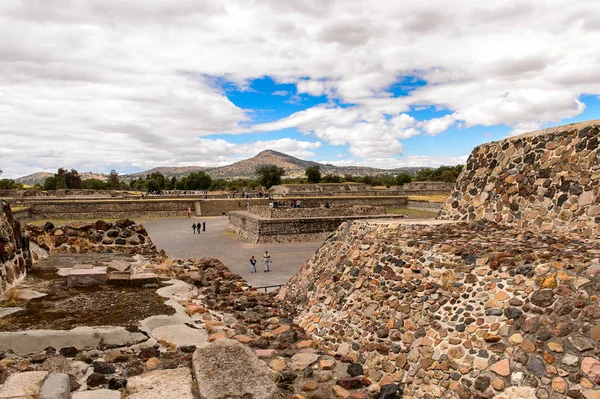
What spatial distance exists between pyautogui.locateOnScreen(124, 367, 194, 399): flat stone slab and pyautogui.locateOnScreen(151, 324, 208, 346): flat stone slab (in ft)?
2.33

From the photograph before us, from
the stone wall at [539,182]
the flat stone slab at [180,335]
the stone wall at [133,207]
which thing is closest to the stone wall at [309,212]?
the stone wall at [133,207]

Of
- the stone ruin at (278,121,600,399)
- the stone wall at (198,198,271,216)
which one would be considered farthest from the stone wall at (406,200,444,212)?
the stone ruin at (278,121,600,399)

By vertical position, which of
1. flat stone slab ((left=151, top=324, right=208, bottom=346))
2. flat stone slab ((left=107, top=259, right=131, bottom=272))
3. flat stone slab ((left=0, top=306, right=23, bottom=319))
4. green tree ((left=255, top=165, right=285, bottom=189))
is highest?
green tree ((left=255, top=165, right=285, bottom=189))

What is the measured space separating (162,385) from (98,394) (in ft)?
1.41

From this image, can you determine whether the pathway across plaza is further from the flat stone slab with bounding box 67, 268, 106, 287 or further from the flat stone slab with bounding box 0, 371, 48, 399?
the flat stone slab with bounding box 0, 371, 48, 399

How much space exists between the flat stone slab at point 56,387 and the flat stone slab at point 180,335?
119 cm

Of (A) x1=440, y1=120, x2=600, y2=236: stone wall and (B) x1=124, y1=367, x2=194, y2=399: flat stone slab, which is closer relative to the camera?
(B) x1=124, y1=367, x2=194, y2=399: flat stone slab

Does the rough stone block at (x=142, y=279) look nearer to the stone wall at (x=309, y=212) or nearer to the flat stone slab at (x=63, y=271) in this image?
the flat stone slab at (x=63, y=271)

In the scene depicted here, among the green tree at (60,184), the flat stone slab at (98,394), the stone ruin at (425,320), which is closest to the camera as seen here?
the flat stone slab at (98,394)

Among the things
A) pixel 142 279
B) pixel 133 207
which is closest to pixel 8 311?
pixel 142 279

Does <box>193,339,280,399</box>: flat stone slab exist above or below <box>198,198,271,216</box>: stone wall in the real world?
above

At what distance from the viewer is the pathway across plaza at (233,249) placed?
1512 cm

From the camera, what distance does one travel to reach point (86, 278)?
5.91 metres

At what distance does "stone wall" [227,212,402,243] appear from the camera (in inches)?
940
